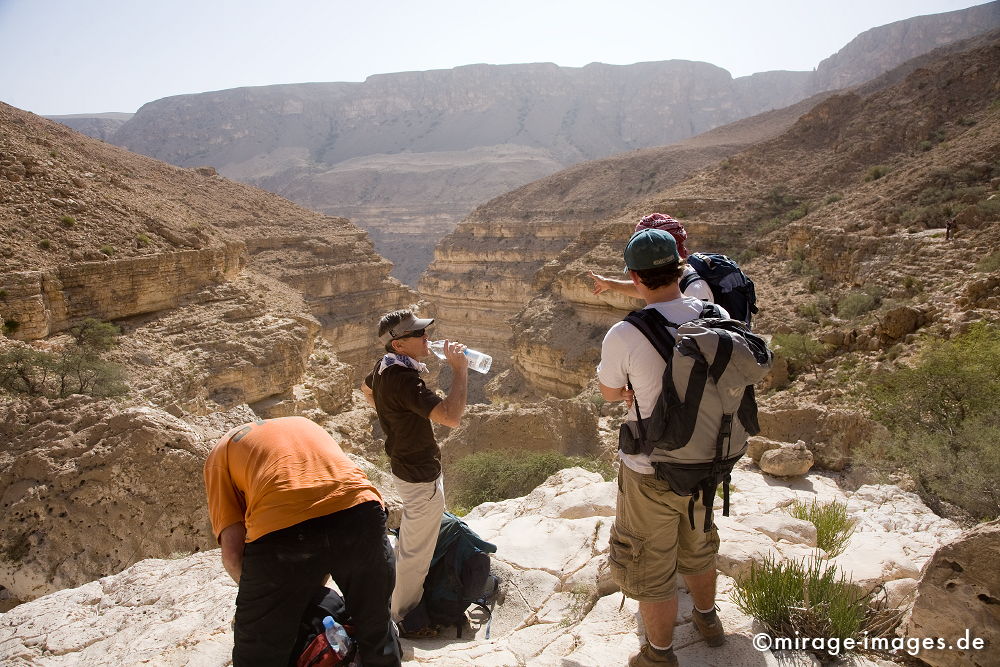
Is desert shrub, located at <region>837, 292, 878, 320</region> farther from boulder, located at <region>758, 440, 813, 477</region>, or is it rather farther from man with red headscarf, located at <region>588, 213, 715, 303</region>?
man with red headscarf, located at <region>588, 213, 715, 303</region>

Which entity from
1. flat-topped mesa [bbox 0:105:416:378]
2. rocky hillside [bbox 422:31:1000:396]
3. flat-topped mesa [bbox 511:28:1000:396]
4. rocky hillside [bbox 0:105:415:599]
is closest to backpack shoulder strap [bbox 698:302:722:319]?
rocky hillside [bbox 0:105:415:599]

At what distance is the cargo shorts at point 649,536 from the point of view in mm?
2471

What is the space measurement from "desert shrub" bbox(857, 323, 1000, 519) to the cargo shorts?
117 inches

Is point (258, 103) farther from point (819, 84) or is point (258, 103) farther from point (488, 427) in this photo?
point (488, 427)

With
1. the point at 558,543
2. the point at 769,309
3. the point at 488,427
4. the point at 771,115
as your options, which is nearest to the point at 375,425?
the point at 488,427

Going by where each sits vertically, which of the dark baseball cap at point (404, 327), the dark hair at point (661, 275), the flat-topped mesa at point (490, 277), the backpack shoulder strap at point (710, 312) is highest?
the dark hair at point (661, 275)

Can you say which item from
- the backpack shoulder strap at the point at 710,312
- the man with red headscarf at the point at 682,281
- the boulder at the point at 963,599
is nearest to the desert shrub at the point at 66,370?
the man with red headscarf at the point at 682,281

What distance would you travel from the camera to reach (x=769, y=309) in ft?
43.5

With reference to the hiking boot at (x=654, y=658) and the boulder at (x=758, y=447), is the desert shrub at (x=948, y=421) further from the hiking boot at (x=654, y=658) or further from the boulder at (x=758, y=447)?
the hiking boot at (x=654, y=658)

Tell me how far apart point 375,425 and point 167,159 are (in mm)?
90519

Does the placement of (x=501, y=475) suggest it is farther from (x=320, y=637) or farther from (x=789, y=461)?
(x=320, y=637)

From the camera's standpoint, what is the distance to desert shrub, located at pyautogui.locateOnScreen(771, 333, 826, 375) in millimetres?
9609

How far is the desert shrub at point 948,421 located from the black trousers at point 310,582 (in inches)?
165

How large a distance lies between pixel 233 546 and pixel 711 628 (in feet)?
6.83
